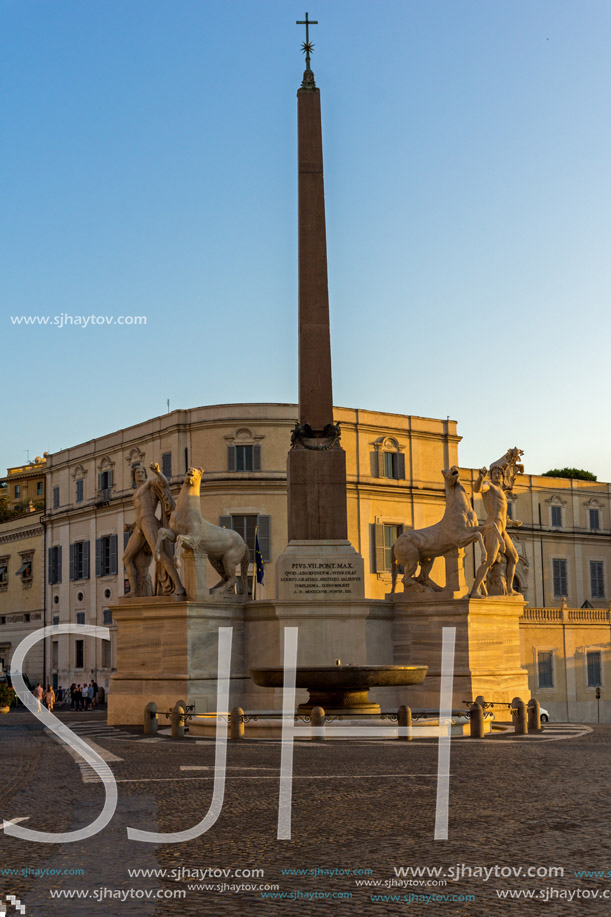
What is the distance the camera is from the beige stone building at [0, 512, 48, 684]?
2314 inches

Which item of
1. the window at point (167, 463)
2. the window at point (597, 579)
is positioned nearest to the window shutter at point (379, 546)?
the window at point (167, 463)

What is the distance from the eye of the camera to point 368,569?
49312mm

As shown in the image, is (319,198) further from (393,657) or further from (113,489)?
(113,489)

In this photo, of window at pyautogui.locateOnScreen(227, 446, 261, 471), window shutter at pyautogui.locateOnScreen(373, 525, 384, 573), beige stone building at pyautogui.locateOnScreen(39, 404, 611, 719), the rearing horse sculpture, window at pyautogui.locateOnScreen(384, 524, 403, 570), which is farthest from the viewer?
window at pyautogui.locateOnScreen(384, 524, 403, 570)

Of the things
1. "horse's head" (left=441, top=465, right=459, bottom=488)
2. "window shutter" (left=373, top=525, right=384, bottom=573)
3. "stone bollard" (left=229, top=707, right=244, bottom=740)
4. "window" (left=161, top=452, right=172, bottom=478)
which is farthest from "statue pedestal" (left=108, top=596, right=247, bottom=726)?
"window shutter" (left=373, top=525, right=384, bottom=573)

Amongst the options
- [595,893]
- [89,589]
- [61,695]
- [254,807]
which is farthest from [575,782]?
[89,589]

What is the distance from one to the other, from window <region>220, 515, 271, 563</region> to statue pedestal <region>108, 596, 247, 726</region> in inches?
974

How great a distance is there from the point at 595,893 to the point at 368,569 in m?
42.6

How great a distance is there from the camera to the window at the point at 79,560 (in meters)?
54.8

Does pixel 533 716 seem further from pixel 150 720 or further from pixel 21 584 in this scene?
pixel 21 584

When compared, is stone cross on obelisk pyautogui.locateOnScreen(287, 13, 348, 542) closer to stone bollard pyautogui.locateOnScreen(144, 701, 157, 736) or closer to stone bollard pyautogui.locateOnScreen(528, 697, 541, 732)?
stone bollard pyautogui.locateOnScreen(144, 701, 157, 736)

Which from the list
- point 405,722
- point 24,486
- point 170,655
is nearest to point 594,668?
point 170,655

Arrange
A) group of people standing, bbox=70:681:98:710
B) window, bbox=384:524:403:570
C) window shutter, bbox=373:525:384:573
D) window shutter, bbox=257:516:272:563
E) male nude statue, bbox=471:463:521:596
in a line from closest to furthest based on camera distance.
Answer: male nude statue, bbox=471:463:521:596 < group of people standing, bbox=70:681:98:710 < window shutter, bbox=257:516:272:563 < window shutter, bbox=373:525:384:573 < window, bbox=384:524:403:570

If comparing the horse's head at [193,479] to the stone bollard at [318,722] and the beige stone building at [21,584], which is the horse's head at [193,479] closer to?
the stone bollard at [318,722]
